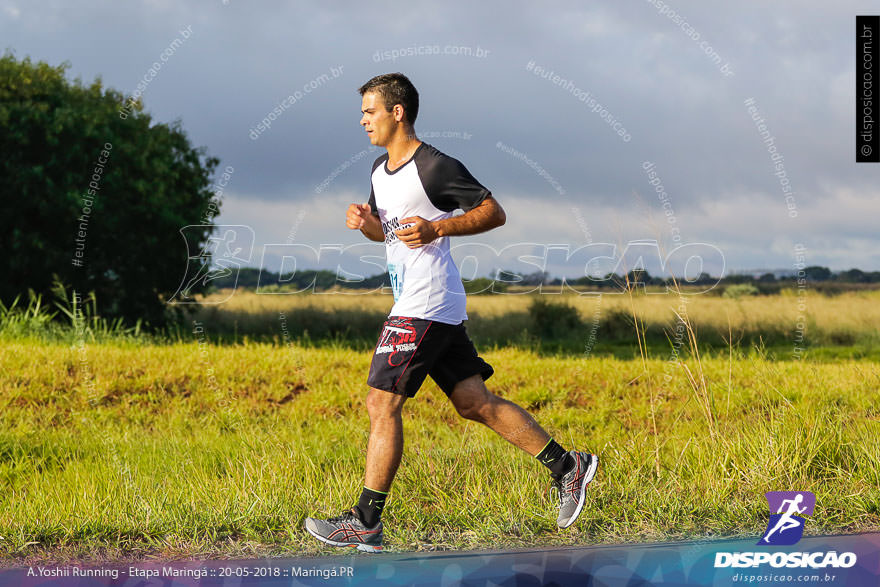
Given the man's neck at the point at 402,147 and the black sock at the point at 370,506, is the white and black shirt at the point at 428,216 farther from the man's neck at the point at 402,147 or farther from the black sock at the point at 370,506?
the black sock at the point at 370,506

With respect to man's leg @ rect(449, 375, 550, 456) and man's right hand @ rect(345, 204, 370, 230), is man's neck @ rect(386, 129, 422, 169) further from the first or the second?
man's leg @ rect(449, 375, 550, 456)

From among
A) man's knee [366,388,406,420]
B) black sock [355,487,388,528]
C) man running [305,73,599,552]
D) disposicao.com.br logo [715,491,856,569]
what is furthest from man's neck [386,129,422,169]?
disposicao.com.br logo [715,491,856,569]

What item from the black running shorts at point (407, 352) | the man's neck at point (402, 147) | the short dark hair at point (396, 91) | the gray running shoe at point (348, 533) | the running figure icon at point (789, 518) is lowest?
the gray running shoe at point (348, 533)

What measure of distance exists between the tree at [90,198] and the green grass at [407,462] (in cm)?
584

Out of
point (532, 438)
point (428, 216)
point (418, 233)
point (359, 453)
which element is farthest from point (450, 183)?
point (359, 453)

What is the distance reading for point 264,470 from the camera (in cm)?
517

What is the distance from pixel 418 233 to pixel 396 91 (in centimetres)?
83

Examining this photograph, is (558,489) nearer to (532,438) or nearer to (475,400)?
(532,438)

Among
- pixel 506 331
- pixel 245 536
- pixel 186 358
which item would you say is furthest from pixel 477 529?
pixel 506 331

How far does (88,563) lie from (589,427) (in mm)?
4375

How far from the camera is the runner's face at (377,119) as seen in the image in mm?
4156

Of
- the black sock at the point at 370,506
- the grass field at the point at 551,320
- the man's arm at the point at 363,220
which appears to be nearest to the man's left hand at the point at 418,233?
the man's arm at the point at 363,220

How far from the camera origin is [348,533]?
407 centimetres

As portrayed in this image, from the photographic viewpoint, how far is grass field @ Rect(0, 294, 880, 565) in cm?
445
